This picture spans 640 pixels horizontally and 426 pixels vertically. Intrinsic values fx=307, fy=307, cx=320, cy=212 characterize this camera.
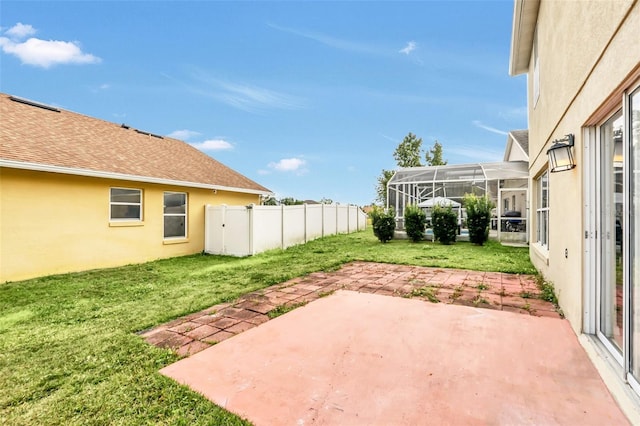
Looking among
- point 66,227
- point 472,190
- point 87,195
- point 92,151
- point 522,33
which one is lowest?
A: point 66,227

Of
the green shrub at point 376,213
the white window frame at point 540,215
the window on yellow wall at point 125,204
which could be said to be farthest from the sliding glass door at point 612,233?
the green shrub at point 376,213

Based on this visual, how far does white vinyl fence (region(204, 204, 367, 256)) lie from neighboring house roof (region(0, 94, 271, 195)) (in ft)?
5.21

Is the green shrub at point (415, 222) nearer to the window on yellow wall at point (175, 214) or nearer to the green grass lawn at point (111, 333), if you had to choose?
the green grass lawn at point (111, 333)

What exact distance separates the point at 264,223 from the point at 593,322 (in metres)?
9.98

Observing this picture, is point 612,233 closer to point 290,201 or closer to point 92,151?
point 92,151

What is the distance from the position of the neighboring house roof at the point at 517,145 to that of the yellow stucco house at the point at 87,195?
14513 millimetres

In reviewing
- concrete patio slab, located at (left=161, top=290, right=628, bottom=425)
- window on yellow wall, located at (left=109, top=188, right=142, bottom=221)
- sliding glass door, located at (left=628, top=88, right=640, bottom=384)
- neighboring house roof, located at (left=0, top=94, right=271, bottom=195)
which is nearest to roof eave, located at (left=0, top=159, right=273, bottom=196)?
neighboring house roof, located at (left=0, top=94, right=271, bottom=195)

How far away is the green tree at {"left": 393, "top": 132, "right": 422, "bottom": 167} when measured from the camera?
107 ft

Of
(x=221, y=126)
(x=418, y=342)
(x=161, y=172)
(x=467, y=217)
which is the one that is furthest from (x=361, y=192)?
(x=418, y=342)

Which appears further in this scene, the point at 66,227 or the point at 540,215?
the point at 66,227

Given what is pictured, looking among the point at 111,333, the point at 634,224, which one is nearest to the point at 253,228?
the point at 111,333

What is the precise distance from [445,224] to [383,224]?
8.92ft

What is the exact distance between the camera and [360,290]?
19.8 ft

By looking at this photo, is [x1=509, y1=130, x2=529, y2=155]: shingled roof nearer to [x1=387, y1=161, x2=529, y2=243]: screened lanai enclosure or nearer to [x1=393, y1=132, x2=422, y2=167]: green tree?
[x1=387, y1=161, x2=529, y2=243]: screened lanai enclosure
